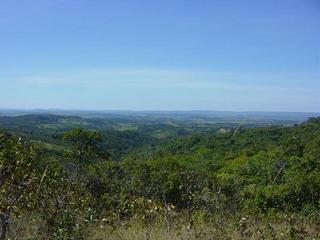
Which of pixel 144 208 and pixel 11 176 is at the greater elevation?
pixel 11 176

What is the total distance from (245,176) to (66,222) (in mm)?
27634

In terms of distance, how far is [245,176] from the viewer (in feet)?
100

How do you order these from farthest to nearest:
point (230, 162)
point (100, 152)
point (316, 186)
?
point (230, 162), point (100, 152), point (316, 186)

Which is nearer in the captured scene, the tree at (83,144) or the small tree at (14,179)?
the small tree at (14,179)

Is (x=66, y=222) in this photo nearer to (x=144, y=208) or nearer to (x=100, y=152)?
(x=144, y=208)

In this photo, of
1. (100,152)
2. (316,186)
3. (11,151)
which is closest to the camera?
(11,151)

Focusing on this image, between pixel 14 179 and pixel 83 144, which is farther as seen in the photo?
pixel 83 144

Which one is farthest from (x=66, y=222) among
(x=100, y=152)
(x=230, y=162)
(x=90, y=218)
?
(x=230, y=162)

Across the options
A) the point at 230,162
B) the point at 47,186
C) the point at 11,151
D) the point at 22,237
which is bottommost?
the point at 230,162

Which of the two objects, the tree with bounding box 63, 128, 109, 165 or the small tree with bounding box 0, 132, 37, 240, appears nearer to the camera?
the small tree with bounding box 0, 132, 37, 240

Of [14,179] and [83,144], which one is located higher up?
[14,179]

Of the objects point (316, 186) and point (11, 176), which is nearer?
point (11, 176)

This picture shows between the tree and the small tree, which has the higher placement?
the small tree

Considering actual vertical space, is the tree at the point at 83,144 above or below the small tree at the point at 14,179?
below
